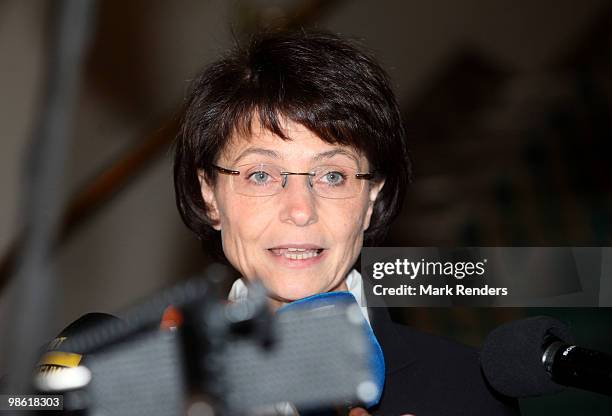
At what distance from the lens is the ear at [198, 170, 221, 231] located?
3.38ft

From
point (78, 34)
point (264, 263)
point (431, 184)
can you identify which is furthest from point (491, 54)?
point (78, 34)

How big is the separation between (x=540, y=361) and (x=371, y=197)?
0.37m

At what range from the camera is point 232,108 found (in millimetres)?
970

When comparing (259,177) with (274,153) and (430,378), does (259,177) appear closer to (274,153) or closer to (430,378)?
(274,153)

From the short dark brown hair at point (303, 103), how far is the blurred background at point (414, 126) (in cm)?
8

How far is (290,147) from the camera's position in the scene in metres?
0.92

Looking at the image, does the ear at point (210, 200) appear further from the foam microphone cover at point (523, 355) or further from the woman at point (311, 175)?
the foam microphone cover at point (523, 355)

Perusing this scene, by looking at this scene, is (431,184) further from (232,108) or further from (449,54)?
(232,108)

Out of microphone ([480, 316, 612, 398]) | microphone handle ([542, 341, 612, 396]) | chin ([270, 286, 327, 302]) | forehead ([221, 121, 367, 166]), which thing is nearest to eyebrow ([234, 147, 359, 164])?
forehead ([221, 121, 367, 166])

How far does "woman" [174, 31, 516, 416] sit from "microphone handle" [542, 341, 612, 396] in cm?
33

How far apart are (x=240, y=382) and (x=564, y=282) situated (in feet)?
1.42

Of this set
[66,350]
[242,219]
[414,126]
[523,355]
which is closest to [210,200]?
[242,219]

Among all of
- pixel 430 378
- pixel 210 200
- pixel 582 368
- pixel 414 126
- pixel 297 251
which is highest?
pixel 414 126

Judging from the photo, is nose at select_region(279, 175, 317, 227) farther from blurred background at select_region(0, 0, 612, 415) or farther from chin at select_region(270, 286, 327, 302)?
blurred background at select_region(0, 0, 612, 415)
